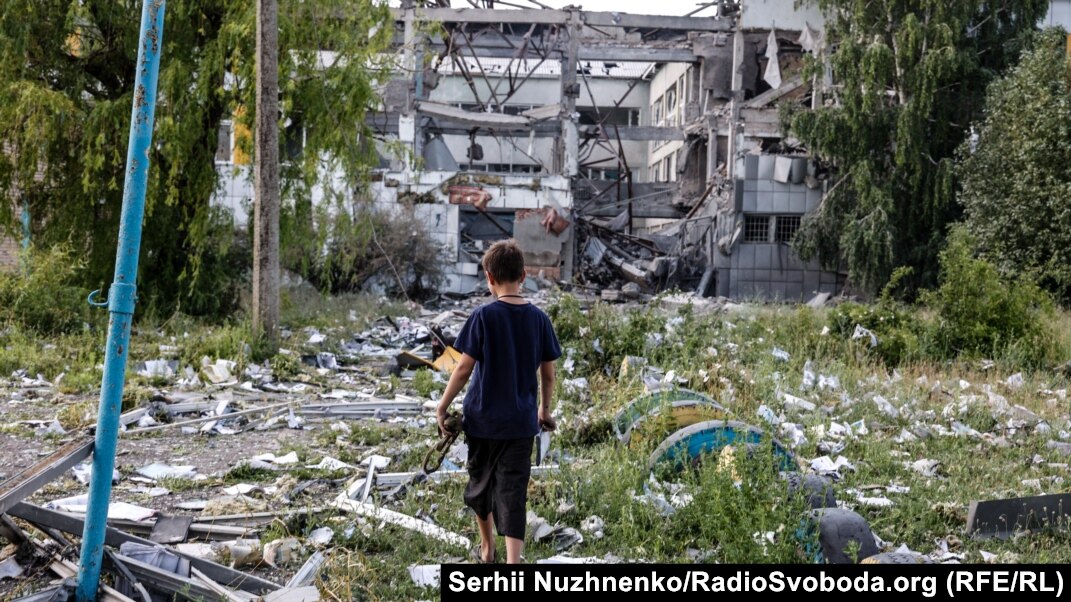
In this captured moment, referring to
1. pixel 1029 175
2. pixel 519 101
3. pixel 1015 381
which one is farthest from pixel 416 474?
pixel 519 101

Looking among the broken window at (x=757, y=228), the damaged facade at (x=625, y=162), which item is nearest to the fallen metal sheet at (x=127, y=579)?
the damaged facade at (x=625, y=162)

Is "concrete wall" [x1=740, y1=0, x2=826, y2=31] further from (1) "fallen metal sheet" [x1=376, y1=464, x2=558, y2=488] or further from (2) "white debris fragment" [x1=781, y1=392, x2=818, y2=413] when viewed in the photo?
(1) "fallen metal sheet" [x1=376, y1=464, x2=558, y2=488]

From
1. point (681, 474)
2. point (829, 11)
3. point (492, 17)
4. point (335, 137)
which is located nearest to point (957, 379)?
point (681, 474)

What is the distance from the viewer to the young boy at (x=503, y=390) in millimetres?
3906

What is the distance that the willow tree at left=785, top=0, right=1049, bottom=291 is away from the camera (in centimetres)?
2019

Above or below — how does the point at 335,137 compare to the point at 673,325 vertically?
above

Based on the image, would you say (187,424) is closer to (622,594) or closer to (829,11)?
(622,594)

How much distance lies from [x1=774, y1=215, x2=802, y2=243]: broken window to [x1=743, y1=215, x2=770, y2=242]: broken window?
10.3 inches

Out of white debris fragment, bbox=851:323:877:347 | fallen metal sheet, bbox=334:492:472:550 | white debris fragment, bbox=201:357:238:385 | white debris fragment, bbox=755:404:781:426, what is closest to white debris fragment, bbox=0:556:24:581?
fallen metal sheet, bbox=334:492:472:550

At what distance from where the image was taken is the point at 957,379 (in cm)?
978

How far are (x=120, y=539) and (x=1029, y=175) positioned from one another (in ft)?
56.6

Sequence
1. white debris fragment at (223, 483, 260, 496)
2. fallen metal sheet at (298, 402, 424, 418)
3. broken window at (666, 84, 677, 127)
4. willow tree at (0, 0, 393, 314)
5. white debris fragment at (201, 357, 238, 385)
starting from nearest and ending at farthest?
white debris fragment at (223, 483, 260, 496), fallen metal sheet at (298, 402, 424, 418), white debris fragment at (201, 357, 238, 385), willow tree at (0, 0, 393, 314), broken window at (666, 84, 677, 127)

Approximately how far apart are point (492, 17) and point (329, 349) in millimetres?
16171

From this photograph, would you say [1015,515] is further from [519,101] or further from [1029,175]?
[519,101]
